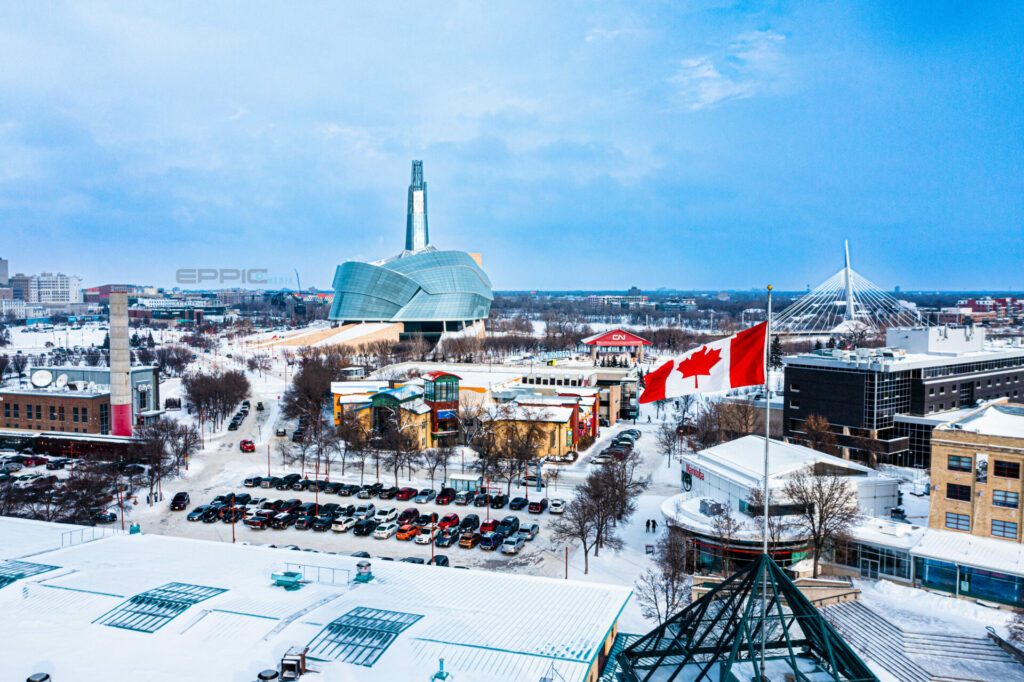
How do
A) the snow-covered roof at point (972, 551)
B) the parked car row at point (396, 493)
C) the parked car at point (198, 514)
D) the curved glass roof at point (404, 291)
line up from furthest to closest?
the curved glass roof at point (404, 291)
the parked car row at point (396, 493)
the parked car at point (198, 514)
the snow-covered roof at point (972, 551)

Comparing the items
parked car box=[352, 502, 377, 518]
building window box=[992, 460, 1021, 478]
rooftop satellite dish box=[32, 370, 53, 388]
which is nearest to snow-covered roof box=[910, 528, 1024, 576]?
building window box=[992, 460, 1021, 478]

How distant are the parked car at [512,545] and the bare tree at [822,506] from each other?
26.8 ft

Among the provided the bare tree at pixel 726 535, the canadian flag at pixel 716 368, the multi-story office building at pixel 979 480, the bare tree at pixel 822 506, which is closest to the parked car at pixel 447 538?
the bare tree at pixel 726 535

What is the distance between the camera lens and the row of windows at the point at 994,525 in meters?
19.7

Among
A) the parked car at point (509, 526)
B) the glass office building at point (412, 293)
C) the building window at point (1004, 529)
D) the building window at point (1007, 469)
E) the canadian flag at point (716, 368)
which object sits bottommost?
the parked car at point (509, 526)

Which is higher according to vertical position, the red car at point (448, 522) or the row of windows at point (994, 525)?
the row of windows at point (994, 525)

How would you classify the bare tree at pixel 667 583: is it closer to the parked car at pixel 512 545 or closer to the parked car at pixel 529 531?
the parked car at pixel 512 545

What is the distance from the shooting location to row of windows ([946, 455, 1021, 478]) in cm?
1981

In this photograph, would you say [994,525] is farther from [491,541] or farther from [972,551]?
[491,541]

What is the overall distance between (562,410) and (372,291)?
54007 millimetres

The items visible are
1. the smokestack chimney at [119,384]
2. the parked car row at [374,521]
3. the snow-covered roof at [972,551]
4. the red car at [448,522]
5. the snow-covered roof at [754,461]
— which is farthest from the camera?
the smokestack chimney at [119,384]

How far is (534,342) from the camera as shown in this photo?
8319 cm

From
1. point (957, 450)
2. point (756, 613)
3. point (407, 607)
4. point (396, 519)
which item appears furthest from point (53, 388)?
point (957, 450)

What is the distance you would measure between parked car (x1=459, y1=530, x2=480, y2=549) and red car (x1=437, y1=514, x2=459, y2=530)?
62.7 inches
